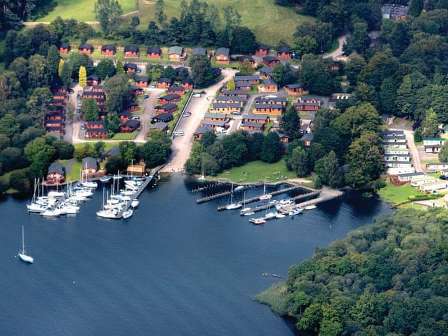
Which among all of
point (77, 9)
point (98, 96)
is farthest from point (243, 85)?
point (77, 9)

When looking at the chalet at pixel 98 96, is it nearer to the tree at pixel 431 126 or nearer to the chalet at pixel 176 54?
the chalet at pixel 176 54

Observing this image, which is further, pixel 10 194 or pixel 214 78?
pixel 214 78

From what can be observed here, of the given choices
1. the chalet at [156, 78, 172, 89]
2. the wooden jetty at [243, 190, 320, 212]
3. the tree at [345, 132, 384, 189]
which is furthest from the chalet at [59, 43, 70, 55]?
the wooden jetty at [243, 190, 320, 212]

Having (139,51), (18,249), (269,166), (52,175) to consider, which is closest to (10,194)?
(52,175)

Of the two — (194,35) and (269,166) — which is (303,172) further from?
(194,35)

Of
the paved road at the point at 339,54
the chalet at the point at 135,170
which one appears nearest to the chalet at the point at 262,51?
the paved road at the point at 339,54

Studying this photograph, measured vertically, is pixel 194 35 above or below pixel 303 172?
above

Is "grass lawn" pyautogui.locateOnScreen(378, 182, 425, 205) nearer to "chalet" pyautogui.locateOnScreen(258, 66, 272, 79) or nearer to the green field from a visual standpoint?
"chalet" pyautogui.locateOnScreen(258, 66, 272, 79)
